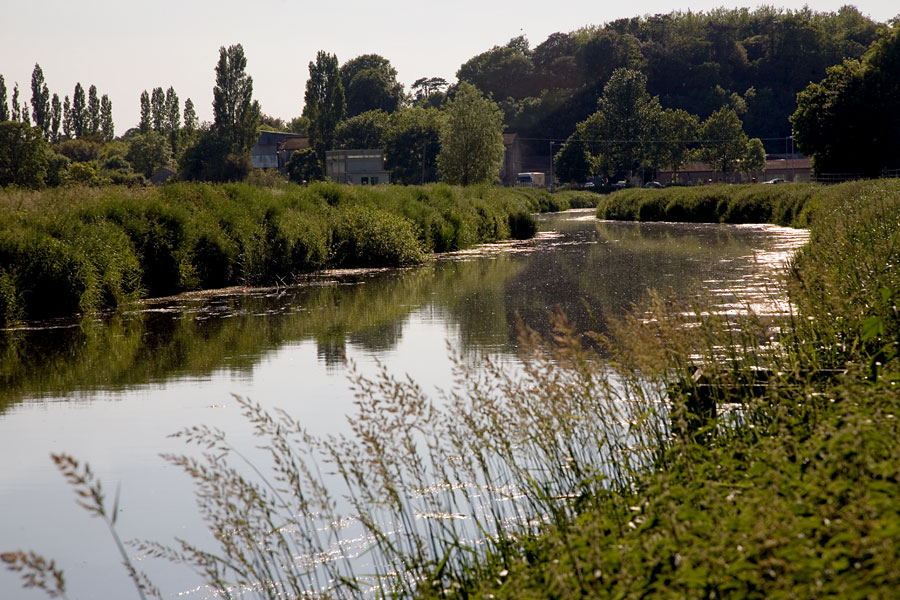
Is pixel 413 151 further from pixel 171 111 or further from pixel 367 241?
pixel 367 241

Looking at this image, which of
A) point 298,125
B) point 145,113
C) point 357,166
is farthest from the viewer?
point 298,125

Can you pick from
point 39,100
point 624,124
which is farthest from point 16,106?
point 624,124

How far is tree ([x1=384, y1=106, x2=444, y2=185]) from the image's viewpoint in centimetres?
10494

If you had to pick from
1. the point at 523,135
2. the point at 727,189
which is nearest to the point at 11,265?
the point at 727,189

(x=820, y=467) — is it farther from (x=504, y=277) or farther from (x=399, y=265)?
(x=399, y=265)

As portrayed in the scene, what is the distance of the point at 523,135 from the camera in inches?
5492

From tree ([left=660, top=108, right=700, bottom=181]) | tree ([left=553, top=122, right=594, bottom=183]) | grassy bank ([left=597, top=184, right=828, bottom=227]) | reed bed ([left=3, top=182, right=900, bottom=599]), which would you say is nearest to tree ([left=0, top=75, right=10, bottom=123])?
tree ([left=553, top=122, right=594, bottom=183])

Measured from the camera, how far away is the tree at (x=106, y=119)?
12362 cm

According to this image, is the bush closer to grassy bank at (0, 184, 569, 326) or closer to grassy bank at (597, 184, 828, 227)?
grassy bank at (0, 184, 569, 326)

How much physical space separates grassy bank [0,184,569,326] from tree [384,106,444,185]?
2801 inches

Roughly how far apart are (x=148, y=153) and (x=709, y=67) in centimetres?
7490

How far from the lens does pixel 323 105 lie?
109 m

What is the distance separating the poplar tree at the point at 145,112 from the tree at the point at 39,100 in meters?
22.7

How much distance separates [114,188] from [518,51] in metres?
144
